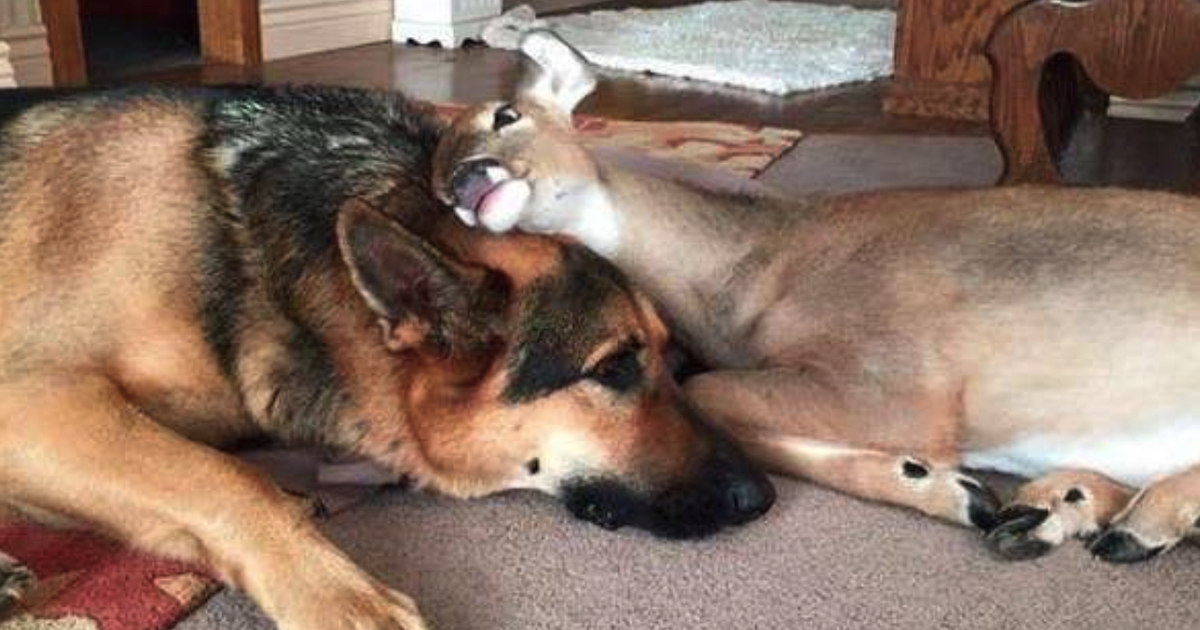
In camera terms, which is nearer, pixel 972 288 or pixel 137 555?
pixel 137 555

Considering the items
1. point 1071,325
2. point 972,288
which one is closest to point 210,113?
point 972,288

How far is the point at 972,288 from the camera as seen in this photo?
69.3 inches

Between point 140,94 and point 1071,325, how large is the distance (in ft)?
4.02

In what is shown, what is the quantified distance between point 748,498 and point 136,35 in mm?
4159

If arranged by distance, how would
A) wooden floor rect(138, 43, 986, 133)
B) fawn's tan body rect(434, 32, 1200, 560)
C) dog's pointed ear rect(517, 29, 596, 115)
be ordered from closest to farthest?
fawn's tan body rect(434, 32, 1200, 560)
dog's pointed ear rect(517, 29, 596, 115)
wooden floor rect(138, 43, 986, 133)

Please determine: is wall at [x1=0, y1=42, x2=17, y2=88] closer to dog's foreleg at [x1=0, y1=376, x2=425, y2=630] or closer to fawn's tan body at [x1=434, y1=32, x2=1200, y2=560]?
fawn's tan body at [x1=434, y1=32, x2=1200, y2=560]

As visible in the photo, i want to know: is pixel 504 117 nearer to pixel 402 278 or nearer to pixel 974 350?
pixel 402 278

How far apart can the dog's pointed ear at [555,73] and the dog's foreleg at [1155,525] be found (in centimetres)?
108

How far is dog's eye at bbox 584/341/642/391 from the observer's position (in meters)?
1.50

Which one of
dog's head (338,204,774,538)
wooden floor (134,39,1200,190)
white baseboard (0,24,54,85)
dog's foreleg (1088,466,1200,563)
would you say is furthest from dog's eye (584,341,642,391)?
white baseboard (0,24,54,85)

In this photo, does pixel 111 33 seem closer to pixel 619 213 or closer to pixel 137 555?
pixel 619 213

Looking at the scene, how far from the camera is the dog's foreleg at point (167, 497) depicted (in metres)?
1.32

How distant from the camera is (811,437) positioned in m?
1.72

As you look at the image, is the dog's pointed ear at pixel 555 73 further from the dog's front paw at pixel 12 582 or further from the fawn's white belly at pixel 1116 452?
the dog's front paw at pixel 12 582
